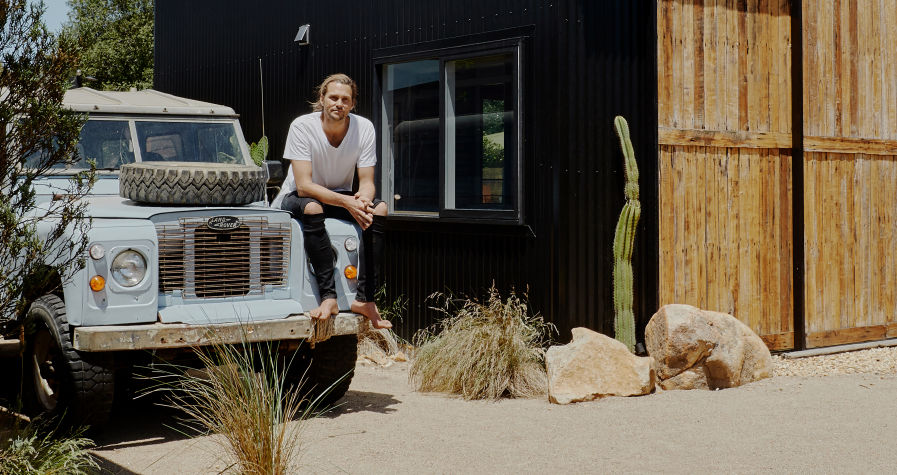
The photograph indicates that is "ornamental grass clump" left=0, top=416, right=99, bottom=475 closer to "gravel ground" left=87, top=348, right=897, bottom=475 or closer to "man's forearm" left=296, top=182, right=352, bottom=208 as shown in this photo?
"gravel ground" left=87, top=348, right=897, bottom=475

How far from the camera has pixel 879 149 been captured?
10078 millimetres

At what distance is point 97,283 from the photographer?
5.45m

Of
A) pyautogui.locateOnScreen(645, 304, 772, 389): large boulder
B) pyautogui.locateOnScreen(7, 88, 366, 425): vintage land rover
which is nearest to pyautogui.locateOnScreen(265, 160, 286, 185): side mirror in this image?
pyautogui.locateOnScreen(7, 88, 366, 425): vintage land rover

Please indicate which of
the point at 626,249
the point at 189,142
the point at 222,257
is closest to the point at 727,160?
the point at 626,249

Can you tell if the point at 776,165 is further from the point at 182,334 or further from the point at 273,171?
the point at 182,334

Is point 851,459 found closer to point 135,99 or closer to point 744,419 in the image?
point 744,419

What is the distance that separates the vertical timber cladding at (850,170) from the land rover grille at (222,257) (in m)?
5.56

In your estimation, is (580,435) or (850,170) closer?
(580,435)

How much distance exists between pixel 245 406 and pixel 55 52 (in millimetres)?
1843

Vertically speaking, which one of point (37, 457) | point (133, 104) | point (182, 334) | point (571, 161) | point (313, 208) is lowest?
point (37, 457)

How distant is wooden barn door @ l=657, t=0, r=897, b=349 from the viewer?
8.34 m

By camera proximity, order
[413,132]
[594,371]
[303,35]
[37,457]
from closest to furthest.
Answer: [37,457], [594,371], [413,132], [303,35]

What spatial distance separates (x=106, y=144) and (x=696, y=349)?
459cm

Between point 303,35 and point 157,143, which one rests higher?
point 303,35
